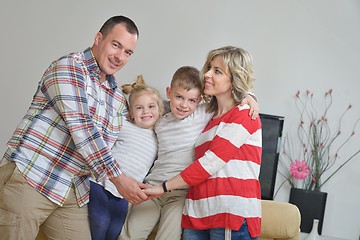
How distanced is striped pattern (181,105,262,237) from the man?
0.26 metres

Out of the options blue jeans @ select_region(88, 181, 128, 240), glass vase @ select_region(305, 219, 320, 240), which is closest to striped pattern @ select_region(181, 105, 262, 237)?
blue jeans @ select_region(88, 181, 128, 240)

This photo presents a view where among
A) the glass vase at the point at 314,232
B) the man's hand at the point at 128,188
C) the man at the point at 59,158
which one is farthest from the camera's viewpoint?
the glass vase at the point at 314,232

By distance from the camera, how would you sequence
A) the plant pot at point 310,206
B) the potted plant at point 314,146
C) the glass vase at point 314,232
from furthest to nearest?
1. the potted plant at point 314,146
2. the plant pot at point 310,206
3. the glass vase at point 314,232

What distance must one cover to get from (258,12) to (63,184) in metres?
2.37

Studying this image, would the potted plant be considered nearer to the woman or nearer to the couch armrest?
the couch armrest

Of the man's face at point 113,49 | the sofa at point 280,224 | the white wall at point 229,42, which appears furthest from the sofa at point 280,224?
the white wall at point 229,42

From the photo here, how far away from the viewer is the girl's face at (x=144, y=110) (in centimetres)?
250

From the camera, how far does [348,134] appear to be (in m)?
3.84

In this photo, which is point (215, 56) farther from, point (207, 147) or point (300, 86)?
point (300, 86)

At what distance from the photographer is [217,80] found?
222cm

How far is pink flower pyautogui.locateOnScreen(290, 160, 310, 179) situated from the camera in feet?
12.2

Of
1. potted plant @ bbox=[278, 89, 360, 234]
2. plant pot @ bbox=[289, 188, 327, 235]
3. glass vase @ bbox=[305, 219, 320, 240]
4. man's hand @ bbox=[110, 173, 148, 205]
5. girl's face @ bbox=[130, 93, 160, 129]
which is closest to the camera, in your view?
man's hand @ bbox=[110, 173, 148, 205]

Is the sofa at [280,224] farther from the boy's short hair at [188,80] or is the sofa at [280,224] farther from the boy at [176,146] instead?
the boy's short hair at [188,80]

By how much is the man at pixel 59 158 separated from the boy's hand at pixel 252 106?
58 centimetres
